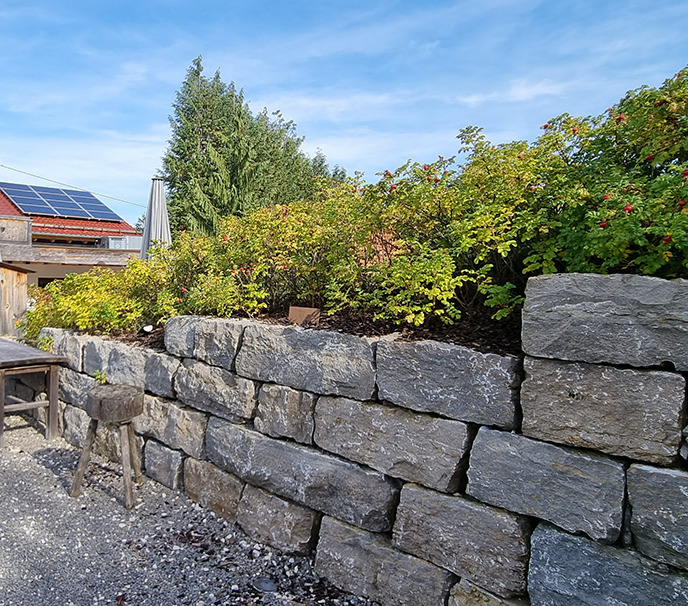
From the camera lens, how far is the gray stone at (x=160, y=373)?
145 inches

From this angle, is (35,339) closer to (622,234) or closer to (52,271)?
(622,234)

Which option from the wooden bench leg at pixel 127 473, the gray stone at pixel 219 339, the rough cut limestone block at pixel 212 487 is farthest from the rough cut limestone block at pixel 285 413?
the wooden bench leg at pixel 127 473

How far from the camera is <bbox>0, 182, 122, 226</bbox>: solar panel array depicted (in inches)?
497

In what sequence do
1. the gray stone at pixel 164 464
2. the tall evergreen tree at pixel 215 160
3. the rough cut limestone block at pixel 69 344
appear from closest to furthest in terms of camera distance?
the gray stone at pixel 164 464 → the rough cut limestone block at pixel 69 344 → the tall evergreen tree at pixel 215 160

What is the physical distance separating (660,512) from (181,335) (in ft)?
10.2

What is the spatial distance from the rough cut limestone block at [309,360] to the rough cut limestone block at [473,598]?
101 cm

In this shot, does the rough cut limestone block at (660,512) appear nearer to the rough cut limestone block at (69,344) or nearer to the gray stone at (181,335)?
the gray stone at (181,335)

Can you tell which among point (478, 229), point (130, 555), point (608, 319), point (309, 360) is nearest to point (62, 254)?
point (130, 555)

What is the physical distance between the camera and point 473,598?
2209 millimetres

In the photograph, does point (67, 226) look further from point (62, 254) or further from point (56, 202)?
point (62, 254)

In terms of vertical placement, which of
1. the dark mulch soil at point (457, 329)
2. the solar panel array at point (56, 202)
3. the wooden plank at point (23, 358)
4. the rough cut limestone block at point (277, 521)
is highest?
the solar panel array at point (56, 202)

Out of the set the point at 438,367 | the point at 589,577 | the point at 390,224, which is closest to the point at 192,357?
the point at 390,224

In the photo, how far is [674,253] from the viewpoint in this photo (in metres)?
1.96

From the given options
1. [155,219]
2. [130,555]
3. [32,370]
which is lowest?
[130,555]
